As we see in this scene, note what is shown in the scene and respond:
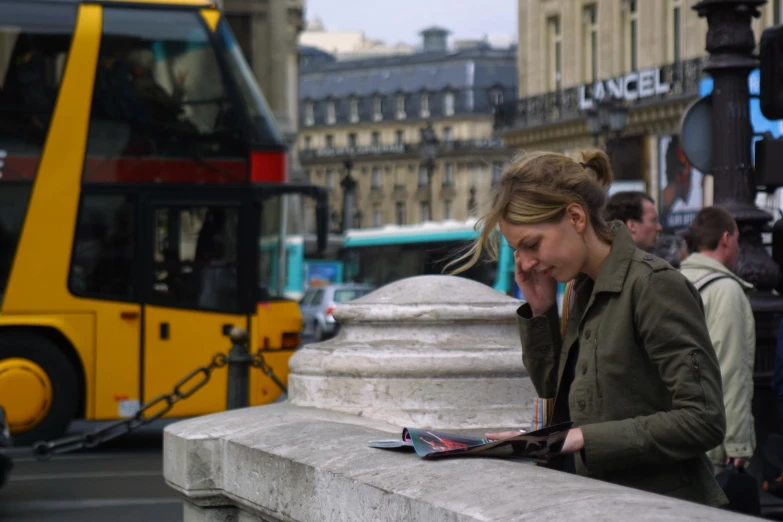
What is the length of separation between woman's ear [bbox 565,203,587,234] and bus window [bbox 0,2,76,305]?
10.3m

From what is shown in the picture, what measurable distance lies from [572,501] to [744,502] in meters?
3.86

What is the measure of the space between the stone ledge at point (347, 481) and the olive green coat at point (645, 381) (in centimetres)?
13

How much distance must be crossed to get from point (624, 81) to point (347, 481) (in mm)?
39428

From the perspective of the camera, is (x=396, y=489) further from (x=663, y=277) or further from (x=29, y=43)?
(x=29, y=43)

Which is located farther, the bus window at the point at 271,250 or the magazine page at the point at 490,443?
the bus window at the point at 271,250

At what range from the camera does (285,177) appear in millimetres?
14141

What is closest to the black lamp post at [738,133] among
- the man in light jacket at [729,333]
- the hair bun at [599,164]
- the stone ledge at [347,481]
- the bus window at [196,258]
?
the man in light jacket at [729,333]

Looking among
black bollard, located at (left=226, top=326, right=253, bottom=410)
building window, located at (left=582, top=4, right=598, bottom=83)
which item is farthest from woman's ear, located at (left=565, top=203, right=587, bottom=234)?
building window, located at (left=582, top=4, right=598, bottom=83)

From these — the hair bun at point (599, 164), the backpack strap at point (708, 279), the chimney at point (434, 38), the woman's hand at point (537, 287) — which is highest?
the chimney at point (434, 38)

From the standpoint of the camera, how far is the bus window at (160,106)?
13336 millimetres

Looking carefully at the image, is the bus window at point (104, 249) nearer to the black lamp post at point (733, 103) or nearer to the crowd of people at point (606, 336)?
the black lamp post at point (733, 103)

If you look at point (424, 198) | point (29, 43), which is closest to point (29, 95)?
point (29, 43)

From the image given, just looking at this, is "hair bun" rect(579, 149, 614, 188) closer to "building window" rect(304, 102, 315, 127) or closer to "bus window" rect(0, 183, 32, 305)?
"bus window" rect(0, 183, 32, 305)

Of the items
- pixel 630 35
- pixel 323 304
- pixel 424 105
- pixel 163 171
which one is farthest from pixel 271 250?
pixel 424 105
